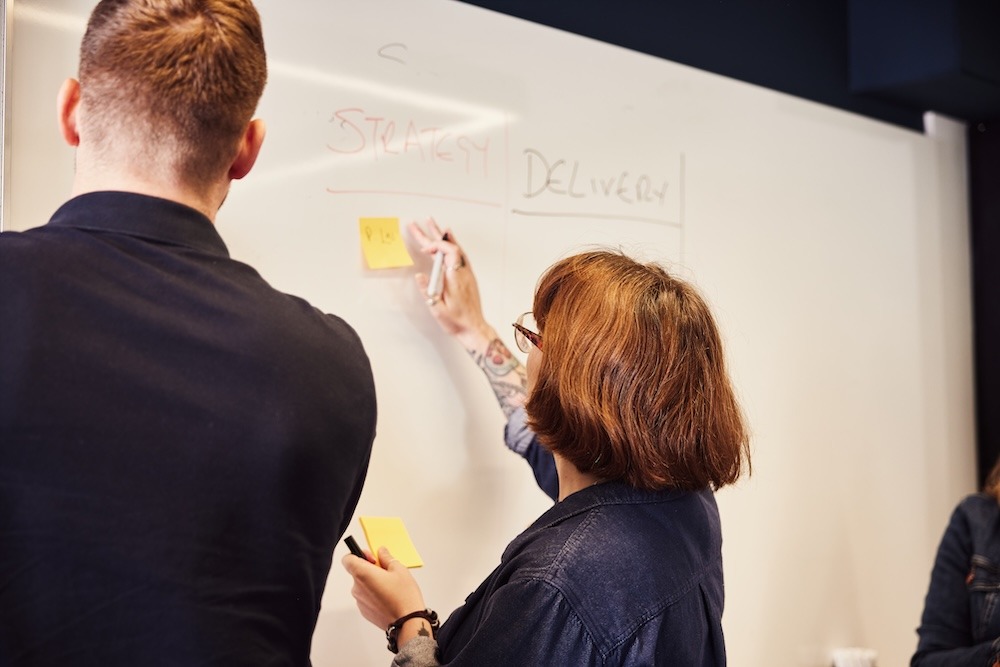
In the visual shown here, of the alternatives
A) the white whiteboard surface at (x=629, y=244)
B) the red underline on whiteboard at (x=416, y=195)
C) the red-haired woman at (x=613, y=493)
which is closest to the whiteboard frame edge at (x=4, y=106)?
the white whiteboard surface at (x=629, y=244)

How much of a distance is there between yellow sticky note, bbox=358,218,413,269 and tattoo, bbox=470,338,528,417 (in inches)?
8.1

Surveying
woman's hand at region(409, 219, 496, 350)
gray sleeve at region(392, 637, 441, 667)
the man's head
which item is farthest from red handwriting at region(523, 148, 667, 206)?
the man's head

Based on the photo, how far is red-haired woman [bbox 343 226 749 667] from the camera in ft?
3.55

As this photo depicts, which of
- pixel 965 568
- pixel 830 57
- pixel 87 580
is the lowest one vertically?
pixel 965 568

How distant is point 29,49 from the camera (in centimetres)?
132

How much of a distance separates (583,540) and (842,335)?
1527 millimetres

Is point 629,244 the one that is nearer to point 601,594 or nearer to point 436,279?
point 436,279

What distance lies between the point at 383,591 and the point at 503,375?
0.52m

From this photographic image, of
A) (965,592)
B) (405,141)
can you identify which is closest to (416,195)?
(405,141)

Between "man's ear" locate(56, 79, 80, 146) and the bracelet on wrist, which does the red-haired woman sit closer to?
the bracelet on wrist

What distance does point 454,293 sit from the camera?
1.68 m

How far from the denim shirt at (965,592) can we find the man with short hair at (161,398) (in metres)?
1.66

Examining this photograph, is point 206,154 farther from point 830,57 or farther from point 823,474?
point 830,57

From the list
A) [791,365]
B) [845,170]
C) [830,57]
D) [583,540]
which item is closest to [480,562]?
[583,540]
